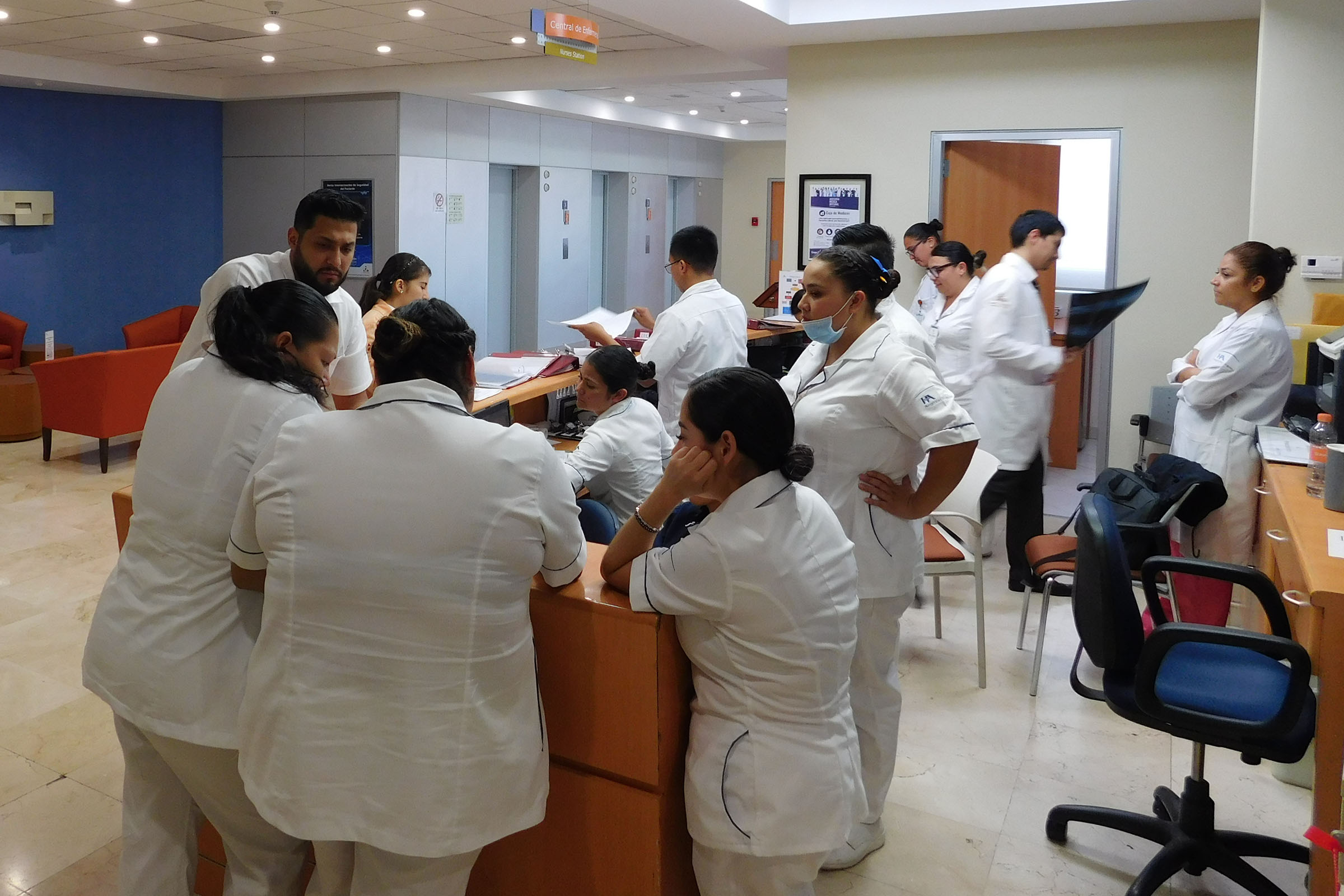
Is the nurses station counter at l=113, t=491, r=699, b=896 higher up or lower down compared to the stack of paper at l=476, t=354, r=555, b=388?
lower down

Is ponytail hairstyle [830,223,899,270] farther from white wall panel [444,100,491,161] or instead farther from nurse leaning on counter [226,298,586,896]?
white wall panel [444,100,491,161]

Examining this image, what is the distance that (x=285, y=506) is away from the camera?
1.69 meters

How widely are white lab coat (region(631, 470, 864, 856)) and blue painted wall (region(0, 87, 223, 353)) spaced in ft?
31.5

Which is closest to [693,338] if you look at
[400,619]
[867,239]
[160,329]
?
[867,239]

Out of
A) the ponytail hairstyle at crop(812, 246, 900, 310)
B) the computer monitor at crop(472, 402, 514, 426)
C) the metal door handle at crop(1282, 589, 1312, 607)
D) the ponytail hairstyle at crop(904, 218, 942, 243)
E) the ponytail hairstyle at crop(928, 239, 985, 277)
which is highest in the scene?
the ponytail hairstyle at crop(904, 218, 942, 243)

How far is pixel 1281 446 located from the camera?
12.8 ft

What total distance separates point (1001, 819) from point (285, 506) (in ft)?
7.34

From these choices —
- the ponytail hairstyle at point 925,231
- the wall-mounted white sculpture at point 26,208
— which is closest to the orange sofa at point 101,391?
the wall-mounted white sculpture at point 26,208

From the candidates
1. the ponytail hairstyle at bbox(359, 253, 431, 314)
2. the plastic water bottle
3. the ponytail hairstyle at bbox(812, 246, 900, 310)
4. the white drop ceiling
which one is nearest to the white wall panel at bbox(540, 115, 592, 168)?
the white drop ceiling

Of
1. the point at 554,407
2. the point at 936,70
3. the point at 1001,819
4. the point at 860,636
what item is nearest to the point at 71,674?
the point at 554,407

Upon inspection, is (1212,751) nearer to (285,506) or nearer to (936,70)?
(285,506)

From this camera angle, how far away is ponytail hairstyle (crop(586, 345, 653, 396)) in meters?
3.39

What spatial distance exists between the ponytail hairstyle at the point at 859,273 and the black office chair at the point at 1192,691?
0.78 meters

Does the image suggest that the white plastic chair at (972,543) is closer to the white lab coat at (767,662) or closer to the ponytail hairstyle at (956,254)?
the ponytail hairstyle at (956,254)
